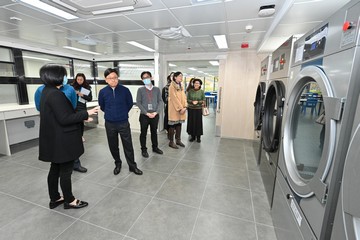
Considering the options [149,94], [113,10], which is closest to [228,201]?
[149,94]

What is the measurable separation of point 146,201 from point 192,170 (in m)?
0.94

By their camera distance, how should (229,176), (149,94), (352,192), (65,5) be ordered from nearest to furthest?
Result: 1. (352,192)
2. (65,5)
3. (229,176)
4. (149,94)

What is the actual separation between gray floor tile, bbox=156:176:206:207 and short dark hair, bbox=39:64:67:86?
5.24 ft

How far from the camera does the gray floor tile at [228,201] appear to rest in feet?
5.94

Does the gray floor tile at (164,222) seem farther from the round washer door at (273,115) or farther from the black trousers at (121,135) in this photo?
the round washer door at (273,115)

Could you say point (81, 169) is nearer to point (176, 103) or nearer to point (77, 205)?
point (77, 205)

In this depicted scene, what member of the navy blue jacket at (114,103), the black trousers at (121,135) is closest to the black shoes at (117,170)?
the black trousers at (121,135)

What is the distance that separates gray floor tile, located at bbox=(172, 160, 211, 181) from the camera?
2510mm

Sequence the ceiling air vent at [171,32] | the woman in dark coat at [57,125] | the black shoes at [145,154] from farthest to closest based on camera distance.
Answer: the black shoes at [145,154] → the ceiling air vent at [171,32] → the woman in dark coat at [57,125]

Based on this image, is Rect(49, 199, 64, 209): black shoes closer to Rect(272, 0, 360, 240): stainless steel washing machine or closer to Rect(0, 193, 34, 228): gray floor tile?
Rect(0, 193, 34, 228): gray floor tile

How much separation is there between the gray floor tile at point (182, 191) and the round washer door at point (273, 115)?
97cm

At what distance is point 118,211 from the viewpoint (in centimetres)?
179

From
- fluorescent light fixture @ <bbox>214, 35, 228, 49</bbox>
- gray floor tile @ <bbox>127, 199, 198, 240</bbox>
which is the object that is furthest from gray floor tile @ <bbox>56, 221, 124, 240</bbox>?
fluorescent light fixture @ <bbox>214, 35, 228, 49</bbox>

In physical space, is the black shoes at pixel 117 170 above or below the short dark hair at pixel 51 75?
below
